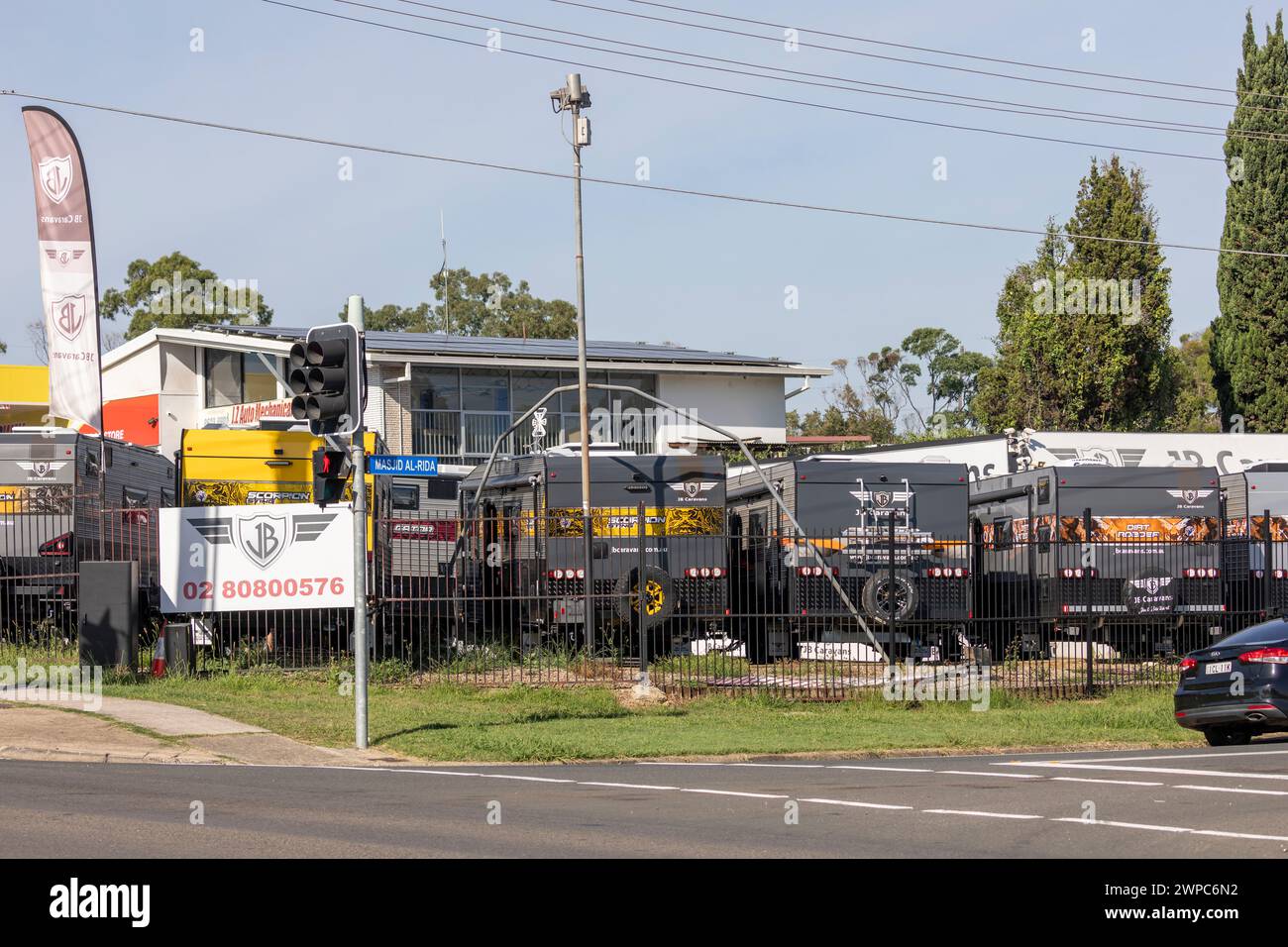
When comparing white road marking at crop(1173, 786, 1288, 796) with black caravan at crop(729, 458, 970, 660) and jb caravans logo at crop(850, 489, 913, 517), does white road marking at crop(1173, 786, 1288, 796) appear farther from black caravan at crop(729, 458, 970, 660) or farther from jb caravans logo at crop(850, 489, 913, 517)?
jb caravans logo at crop(850, 489, 913, 517)

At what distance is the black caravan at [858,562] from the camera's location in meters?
23.0

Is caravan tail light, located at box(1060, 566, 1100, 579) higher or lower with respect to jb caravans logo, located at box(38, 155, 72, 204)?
lower

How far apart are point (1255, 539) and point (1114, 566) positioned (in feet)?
7.88

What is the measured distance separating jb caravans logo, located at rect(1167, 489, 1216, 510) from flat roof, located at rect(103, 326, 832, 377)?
717 inches

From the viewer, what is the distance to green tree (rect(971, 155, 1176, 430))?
44.2 m

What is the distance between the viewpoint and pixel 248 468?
80.0 feet

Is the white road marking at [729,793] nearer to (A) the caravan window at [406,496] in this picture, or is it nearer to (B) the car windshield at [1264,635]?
(B) the car windshield at [1264,635]

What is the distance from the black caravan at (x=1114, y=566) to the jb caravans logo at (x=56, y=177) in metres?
15.5

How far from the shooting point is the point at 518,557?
2252cm

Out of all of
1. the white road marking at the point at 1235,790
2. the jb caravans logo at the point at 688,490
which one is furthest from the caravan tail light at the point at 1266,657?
the jb caravans logo at the point at 688,490

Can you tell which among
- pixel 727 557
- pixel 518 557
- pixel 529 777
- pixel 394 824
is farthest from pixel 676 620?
pixel 394 824

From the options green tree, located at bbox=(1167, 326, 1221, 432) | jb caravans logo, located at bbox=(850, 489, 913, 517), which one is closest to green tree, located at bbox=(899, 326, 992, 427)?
green tree, located at bbox=(1167, 326, 1221, 432)

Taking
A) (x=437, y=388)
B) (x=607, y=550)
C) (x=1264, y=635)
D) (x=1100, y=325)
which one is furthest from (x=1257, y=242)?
(x=1264, y=635)
